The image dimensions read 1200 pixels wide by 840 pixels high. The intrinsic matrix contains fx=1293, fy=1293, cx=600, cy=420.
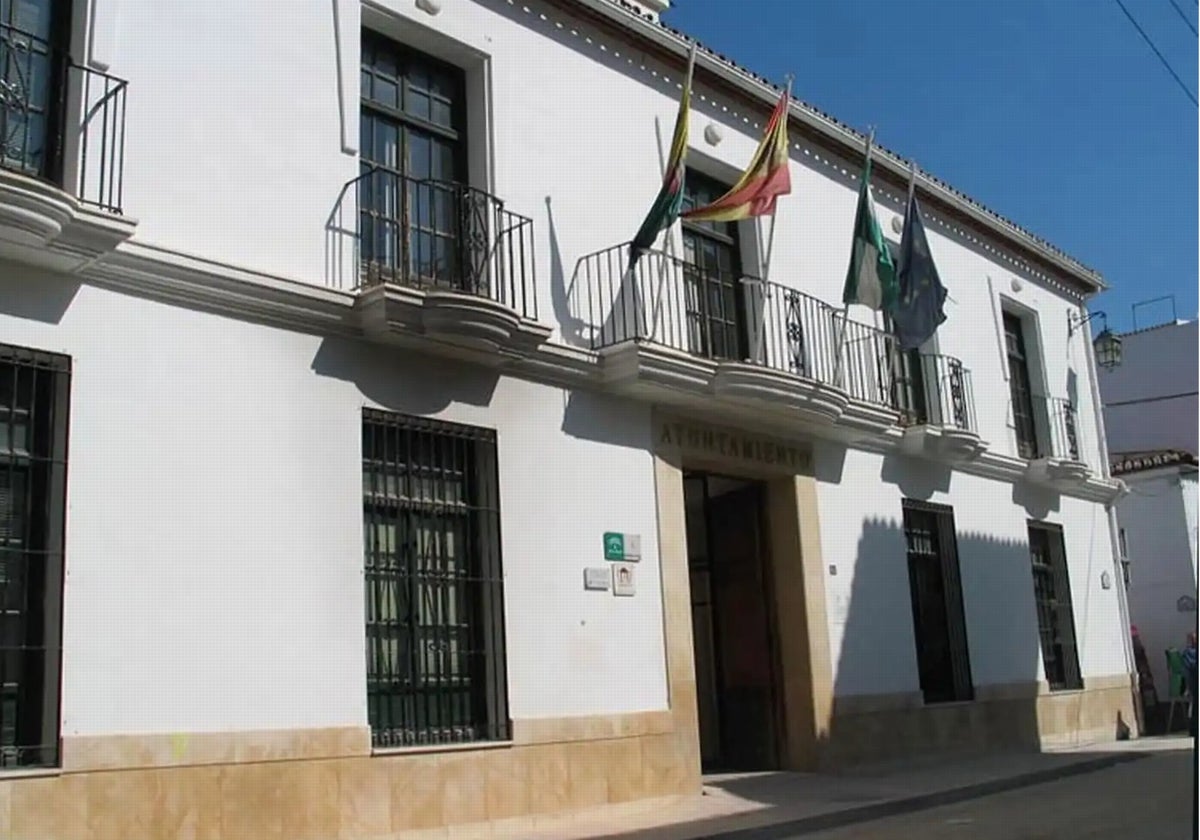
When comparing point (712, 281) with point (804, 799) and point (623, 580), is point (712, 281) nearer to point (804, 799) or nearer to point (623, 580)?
point (623, 580)

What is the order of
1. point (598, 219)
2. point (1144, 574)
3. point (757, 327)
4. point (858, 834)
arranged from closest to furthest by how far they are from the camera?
1. point (858, 834)
2. point (598, 219)
3. point (757, 327)
4. point (1144, 574)

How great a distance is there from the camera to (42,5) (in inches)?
301

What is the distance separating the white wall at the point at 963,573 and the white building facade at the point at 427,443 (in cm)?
6

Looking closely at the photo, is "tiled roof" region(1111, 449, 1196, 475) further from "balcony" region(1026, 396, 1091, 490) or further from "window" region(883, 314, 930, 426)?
"window" region(883, 314, 930, 426)

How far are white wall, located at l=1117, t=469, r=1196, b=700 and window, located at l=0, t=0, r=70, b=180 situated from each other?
18383 millimetres

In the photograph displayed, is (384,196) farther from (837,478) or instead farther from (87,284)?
(837,478)

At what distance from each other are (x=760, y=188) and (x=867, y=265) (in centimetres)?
206

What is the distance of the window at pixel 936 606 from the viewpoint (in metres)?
13.7

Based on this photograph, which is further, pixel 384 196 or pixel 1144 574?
pixel 1144 574

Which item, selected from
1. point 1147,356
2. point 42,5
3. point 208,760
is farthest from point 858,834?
point 1147,356

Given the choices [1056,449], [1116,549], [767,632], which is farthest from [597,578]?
[1116,549]

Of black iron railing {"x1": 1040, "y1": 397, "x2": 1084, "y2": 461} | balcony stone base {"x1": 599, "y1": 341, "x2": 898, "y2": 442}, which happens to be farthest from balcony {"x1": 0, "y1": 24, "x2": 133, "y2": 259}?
black iron railing {"x1": 1040, "y1": 397, "x2": 1084, "y2": 461}

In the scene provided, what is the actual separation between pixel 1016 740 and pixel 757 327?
6.12 metres

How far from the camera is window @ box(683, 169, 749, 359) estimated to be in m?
11.6
